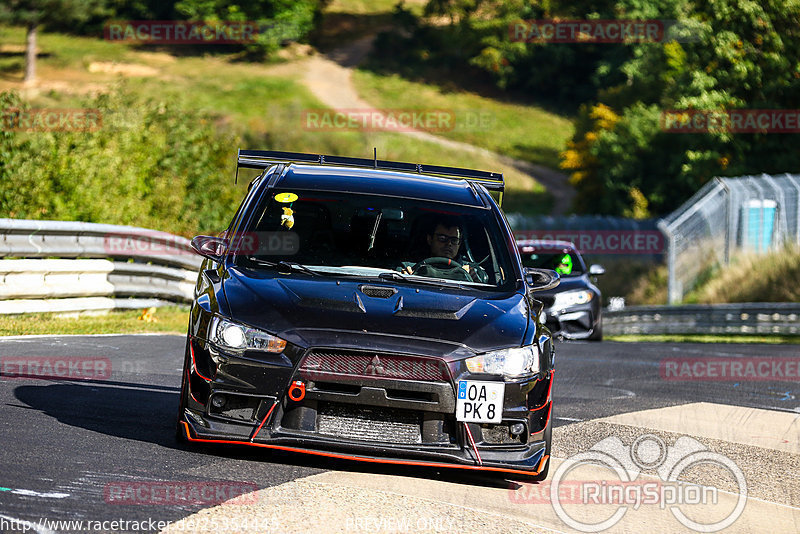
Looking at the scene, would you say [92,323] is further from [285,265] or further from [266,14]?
[266,14]

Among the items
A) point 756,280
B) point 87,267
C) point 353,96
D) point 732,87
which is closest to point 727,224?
point 756,280

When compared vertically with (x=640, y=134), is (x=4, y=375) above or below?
above

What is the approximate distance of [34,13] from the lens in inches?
3499

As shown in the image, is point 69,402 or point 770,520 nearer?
point 770,520

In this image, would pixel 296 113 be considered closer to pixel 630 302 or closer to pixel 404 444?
pixel 630 302

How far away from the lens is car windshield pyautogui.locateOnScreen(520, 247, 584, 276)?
63.7 feet

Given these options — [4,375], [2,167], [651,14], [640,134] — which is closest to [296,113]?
[640,134]

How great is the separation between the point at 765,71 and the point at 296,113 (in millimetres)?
38691

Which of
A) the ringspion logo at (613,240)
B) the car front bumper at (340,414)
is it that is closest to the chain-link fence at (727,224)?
the ringspion logo at (613,240)

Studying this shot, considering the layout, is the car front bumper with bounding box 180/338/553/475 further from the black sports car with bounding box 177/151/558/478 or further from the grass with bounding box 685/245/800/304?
the grass with bounding box 685/245/800/304

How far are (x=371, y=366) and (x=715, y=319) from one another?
68.5ft

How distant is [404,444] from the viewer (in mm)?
6141

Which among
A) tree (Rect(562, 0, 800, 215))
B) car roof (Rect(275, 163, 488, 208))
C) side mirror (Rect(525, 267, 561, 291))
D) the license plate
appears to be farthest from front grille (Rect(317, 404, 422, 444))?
tree (Rect(562, 0, 800, 215))

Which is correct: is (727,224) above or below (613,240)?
above
